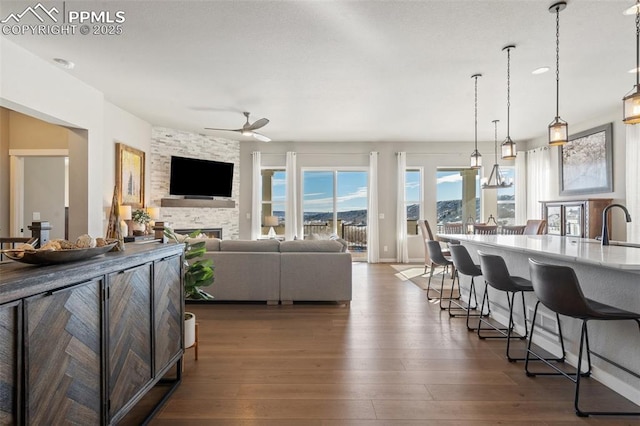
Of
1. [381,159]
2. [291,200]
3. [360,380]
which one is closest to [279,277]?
[360,380]

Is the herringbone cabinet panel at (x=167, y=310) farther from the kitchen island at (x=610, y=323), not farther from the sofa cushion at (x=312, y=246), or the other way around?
the kitchen island at (x=610, y=323)

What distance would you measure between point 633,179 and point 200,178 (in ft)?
25.8

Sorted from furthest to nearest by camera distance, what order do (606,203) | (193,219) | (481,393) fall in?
(193,219) < (606,203) < (481,393)

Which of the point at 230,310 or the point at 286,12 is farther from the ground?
the point at 286,12

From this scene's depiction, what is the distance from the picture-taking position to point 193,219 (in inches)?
286

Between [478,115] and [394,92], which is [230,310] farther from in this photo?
[478,115]

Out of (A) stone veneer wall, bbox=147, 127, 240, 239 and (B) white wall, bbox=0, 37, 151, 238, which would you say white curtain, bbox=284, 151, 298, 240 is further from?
(B) white wall, bbox=0, 37, 151, 238

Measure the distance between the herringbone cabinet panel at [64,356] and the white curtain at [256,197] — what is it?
6564 millimetres

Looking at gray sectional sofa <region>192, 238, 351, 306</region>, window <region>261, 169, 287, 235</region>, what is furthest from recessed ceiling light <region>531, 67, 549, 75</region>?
window <region>261, 169, 287, 235</region>

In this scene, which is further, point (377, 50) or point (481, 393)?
point (377, 50)

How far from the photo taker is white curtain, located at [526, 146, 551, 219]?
290 inches

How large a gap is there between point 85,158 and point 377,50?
4.13 meters

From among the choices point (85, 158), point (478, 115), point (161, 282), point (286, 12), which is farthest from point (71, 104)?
point (478, 115)

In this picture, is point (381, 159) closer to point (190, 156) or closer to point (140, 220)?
point (190, 156)
